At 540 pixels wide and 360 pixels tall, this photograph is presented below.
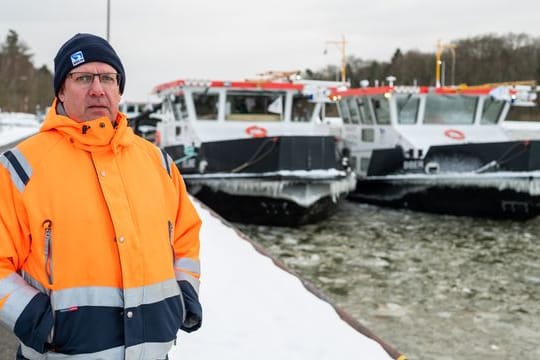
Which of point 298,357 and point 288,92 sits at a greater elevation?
point 288,92

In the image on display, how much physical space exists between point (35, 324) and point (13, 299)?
0.09 m

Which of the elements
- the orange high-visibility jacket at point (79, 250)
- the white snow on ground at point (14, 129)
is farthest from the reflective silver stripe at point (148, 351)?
the white snow on ground at point (14, 129)

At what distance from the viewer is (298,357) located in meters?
3.56

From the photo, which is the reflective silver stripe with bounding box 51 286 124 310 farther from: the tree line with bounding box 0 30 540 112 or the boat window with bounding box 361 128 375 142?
the tree line with bounding box 0 30 540 112

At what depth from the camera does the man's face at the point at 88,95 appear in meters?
1.79

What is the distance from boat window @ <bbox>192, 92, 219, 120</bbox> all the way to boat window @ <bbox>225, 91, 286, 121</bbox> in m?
0.24

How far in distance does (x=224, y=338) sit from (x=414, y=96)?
10.8m

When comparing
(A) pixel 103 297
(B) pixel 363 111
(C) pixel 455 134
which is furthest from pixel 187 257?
(B) pixel 363 111

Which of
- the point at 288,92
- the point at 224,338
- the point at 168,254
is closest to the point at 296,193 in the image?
the point at 288,92

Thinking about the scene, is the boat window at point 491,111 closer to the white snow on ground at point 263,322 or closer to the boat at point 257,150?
the boat at point 257,150

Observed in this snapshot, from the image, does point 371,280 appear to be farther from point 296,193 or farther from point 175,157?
point 175,157

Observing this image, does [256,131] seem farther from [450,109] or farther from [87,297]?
[87,297]

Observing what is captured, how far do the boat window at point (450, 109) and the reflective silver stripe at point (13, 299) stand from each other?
12761mm

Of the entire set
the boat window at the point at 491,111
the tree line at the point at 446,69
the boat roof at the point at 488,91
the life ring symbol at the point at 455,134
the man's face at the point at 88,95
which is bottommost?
the life ring symbol at the point at 455,134
